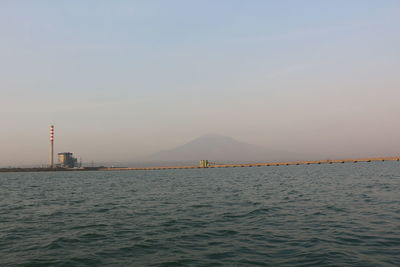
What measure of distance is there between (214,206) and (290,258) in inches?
595

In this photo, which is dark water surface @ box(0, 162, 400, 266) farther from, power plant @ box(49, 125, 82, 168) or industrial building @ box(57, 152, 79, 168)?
industrial building @ box(57, 152, 79, 168)

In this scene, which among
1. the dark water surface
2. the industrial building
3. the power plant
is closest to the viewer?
the dark water surface

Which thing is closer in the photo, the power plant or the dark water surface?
the dark water surface

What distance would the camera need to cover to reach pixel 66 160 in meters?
181

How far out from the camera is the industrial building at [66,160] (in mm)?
179625

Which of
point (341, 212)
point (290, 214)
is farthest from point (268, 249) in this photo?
point (341, 212)

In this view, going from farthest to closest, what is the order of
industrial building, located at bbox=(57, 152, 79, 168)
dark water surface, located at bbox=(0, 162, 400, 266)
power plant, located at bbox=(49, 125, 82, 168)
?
1. industrial building, located at bbox=(57, 152, 79, 168)
2. power plant, located at bbox=(49, 125, 82, 168)
3. dark water surface, located at bbox=(0, 162, 400, 266)

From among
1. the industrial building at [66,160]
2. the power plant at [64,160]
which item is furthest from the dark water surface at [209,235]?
the industrial building at [66,160]

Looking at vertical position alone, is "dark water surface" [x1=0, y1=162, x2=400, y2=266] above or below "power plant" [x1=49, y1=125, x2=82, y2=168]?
below

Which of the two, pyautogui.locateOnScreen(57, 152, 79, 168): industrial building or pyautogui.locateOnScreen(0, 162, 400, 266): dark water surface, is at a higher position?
pyautogui.locateOnScreen(57, 152, 79, 168): industrial building

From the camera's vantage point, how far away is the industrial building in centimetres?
17962

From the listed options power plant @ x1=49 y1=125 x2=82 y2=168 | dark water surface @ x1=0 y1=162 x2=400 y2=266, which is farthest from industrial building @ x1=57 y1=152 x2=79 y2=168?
dark water surface @ x1=0 y1=162 x2=400 y2=266

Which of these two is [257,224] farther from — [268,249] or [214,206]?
[214,206]

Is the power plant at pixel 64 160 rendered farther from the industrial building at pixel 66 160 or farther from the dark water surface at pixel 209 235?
the dark water surface at pixel 209 235
